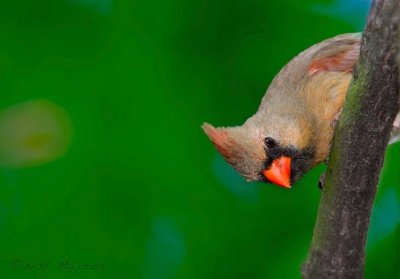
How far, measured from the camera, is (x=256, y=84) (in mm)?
3014

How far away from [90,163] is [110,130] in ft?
0.55

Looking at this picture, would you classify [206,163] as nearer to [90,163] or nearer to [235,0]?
[90,163]

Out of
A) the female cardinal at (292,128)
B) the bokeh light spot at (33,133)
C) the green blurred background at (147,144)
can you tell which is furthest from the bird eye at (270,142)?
the bokeh light spot at (33,133)

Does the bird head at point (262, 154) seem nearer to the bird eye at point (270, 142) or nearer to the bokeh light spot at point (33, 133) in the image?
the bird eye at point (270, 142)

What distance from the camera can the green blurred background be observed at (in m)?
2.74

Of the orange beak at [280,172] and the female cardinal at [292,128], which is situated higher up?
the female cardinal at [292,128]

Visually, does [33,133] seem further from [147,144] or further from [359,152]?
[359,152]

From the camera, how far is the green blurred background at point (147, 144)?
2.74 metres

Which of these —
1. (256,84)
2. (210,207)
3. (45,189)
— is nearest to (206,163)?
(210,207)

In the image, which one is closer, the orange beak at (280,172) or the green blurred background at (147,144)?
the orange beak at (280,172)

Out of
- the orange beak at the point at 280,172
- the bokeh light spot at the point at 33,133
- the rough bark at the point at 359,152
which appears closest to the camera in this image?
the rough bark at the point at 359,152

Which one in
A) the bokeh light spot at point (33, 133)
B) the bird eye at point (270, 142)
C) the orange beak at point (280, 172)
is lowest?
the bokeh light spot at point (33, 133)

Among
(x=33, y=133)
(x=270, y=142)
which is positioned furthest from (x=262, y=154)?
(x=33, y=133)

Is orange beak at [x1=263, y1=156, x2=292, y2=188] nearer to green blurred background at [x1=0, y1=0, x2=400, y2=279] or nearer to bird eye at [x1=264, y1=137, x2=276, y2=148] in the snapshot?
bird eye at [x1=264, y1=137, x2=276, y2=148]
